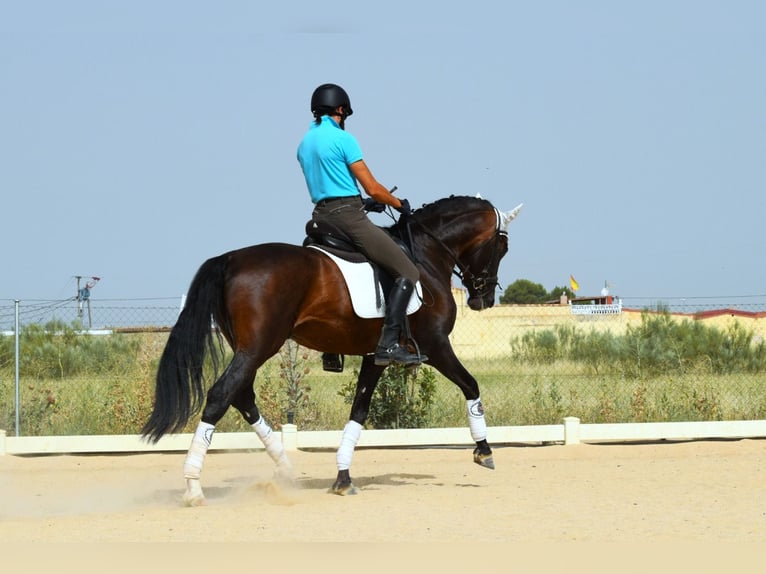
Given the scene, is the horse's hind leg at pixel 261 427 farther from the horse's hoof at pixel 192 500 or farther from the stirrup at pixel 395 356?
the stirrup at pixel 395 356

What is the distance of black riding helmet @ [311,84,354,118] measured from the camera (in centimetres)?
938

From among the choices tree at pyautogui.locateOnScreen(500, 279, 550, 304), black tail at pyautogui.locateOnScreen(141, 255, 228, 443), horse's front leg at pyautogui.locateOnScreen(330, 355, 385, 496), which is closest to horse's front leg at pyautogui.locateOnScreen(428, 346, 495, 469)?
horse's front leg at pyautogui.locateOnScreen(330, 355, 385, 496)

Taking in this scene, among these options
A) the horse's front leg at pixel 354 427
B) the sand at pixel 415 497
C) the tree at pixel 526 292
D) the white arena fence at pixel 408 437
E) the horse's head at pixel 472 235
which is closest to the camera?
the sand at pixel 415 497

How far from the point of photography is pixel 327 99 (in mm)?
9375

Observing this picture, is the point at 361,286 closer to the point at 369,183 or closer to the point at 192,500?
the point at 369,183

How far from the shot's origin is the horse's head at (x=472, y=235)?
1031cm

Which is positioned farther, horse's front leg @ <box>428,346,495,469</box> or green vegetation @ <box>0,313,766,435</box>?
green vegetation @ <box>0,313,766,435</box>

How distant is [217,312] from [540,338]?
21754 mm

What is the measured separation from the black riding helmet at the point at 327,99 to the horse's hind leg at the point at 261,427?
2461mm

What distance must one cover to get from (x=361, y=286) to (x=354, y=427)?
1421 millimetres

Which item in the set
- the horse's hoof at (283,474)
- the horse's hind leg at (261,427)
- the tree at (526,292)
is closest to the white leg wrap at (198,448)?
the horse's hind leg at (261,427)

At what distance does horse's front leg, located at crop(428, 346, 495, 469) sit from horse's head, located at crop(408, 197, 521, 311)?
993 mm

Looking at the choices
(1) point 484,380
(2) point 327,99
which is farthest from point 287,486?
(1) point 484,380

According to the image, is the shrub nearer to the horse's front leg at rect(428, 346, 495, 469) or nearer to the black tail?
the horse's front leg at rect(428, 346, 495, 469)
